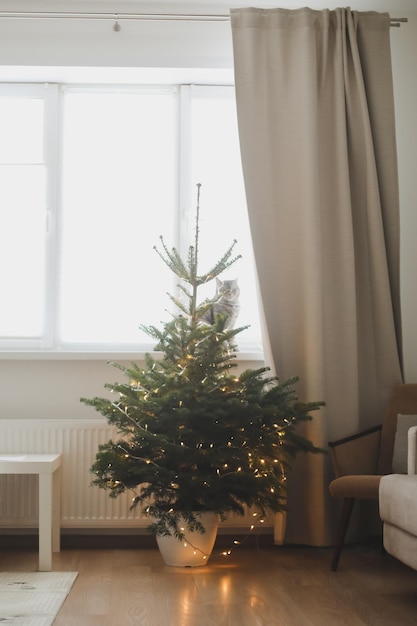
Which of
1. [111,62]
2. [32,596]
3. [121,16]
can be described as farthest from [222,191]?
[32,596]

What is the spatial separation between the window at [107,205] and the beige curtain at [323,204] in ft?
1.20

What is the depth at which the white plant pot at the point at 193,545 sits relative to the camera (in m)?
3.48

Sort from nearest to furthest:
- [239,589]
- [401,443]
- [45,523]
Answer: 1. [239,589]
2. [45,523]
3. [401,443]

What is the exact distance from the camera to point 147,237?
4.32m

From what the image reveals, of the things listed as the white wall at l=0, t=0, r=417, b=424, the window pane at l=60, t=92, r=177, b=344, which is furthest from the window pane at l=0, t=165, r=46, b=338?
the white wall at l=0, t=0, r=417, b=424

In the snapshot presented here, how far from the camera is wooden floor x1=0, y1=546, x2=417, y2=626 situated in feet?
9.04

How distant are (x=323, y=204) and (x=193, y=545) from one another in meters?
1.73

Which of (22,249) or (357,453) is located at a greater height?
(22,249)

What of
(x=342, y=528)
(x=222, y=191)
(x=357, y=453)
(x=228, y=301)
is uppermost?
(x=222, y=191)

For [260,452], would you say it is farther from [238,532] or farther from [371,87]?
[371,87]

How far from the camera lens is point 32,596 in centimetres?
303

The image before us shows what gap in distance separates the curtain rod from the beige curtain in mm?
157

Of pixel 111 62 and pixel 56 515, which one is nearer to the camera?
pixel 56 515

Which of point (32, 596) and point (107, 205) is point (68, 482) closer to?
point (32, 596)
